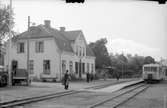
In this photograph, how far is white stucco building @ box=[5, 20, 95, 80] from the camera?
44.5 m

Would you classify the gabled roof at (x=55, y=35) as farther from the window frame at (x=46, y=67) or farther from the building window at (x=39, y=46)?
the window frame at (x=46, y=67)

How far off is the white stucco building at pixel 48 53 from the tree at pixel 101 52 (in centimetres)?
2037

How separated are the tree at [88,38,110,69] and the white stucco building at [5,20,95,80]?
20368mm

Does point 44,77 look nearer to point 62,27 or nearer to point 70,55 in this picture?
point 70,55

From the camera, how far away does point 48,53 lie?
4516cm

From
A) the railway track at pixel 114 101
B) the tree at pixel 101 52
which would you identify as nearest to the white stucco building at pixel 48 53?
the tree at pixel 101 52

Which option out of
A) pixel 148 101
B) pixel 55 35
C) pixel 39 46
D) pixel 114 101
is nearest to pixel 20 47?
pixel 39 46

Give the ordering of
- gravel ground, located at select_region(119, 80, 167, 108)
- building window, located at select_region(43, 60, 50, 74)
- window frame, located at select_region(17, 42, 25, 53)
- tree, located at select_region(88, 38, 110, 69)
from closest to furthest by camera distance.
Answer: gravel ground, located at select_region(119, 80, 167, 108), building window, located at select_region(43, 60, 50, 74), window frame, located at select_region(17, 42, 25, 53), tree, located at select_region(88, 38, 110, 69)

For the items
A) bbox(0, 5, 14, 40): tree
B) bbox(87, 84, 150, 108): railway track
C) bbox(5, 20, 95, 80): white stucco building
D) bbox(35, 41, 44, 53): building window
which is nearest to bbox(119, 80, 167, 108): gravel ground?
bbox(87, 84, 150, 108): railway track

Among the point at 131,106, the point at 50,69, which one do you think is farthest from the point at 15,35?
the point at 131,106

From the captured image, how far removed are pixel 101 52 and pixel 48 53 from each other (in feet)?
93.9

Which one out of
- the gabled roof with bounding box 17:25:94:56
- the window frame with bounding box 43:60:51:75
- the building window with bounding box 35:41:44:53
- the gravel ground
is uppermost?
the gabled roof with bounding box 17:25:94:56

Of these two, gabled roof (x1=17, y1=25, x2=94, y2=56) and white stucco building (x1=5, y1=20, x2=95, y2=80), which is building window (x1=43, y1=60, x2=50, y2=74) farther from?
gabled roof (x1=17, y1=25, x2=94, y2=56)

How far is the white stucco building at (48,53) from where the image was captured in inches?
1752
